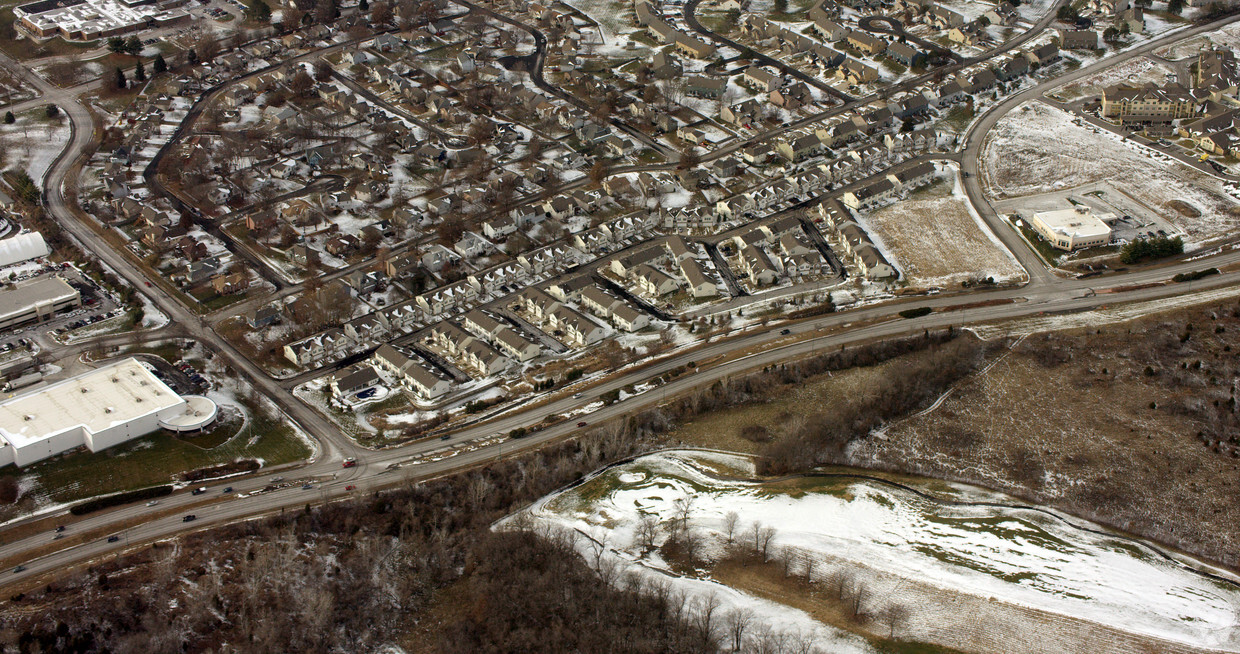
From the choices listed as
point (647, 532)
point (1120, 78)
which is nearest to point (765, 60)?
point (1120, 78)

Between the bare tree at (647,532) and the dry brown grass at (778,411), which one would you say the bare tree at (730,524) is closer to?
the bare tree at (647,532)

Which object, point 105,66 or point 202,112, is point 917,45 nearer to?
point 202,112

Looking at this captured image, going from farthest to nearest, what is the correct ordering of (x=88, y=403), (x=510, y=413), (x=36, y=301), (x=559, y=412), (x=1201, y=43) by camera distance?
(x=1201, y=43) < (x=36, y=301) < (x=510, y=413) < (x=559, y=412) < (x=88, y=403)

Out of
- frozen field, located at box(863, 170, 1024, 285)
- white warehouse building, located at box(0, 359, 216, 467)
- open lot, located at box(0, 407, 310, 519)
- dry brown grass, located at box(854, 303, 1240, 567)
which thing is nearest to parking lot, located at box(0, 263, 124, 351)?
white warehouse building, located at box(0, 359, 216, 467)

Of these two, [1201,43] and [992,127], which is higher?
[1201,43]

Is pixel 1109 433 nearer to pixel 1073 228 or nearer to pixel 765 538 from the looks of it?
pixel 765 538

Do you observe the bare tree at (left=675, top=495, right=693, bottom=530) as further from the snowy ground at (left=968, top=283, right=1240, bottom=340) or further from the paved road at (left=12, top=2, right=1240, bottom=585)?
the snowy ground at (left=968, top=283, right=1240, bottom=340)

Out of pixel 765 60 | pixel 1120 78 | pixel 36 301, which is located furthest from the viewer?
pixel 765 60
